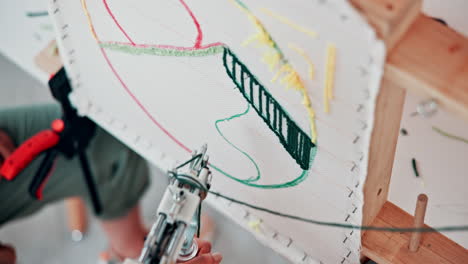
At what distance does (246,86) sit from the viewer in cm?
62

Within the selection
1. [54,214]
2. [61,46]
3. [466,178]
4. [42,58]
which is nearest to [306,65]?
[466,178]

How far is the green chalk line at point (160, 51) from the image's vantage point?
623mm

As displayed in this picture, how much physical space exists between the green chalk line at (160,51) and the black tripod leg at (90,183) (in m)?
0.37

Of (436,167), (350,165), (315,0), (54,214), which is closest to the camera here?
(315,0)

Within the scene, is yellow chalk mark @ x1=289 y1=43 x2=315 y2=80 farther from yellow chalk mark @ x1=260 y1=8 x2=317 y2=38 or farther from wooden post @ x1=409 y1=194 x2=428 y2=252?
wooden post @ x1=409 y1=194 x2=428 y2=252

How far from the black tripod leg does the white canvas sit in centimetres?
18

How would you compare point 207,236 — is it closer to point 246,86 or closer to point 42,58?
point 42,58

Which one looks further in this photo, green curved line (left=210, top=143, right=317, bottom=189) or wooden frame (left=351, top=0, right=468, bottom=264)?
green curved line (left=210, top=143, right=317, bottom=189)

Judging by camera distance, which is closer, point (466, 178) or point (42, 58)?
point (466, 178)

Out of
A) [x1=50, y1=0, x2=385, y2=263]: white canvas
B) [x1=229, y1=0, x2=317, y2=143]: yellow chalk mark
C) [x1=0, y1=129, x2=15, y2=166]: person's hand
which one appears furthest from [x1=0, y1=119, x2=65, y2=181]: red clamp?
[x1=229, y1=0, x2=317, y2=143]: yellow chalk mark

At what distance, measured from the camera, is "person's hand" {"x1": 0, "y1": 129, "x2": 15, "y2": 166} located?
1063 mm

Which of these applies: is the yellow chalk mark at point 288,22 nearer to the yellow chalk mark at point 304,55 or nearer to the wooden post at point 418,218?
the yellow chalk mark at point 304,55

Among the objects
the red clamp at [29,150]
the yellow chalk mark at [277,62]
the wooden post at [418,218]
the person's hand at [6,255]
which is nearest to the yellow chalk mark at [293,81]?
the yellow chalk mark at [277,62]

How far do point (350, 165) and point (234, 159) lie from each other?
0.20 m
